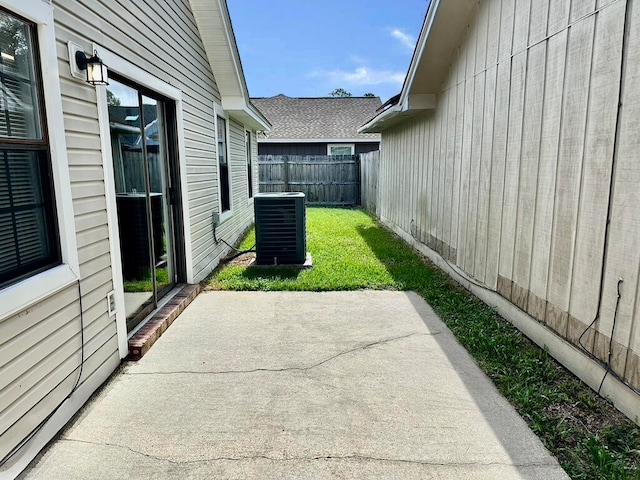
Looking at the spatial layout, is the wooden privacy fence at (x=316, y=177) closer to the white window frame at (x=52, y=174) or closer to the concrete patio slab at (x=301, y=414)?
the concrete patio slab at (x=301, y=414)

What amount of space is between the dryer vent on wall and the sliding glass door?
1.65 m

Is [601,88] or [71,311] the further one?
[601,88]

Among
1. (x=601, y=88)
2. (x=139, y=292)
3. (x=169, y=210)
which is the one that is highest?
(x=601, y=88)

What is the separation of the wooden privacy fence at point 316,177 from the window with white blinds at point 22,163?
43.8ft

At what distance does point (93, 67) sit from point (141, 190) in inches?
51.9

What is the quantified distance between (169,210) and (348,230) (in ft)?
18.2

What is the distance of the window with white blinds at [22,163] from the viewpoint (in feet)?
6.74

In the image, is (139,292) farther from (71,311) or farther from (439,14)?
(439,14)

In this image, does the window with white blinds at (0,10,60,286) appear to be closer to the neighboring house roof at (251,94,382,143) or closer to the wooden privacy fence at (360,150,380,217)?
the wooden privacy fence at (360,150,380,217)

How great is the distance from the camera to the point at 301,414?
8.46 feet

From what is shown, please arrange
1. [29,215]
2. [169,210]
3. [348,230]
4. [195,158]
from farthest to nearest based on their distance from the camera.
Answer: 1. [348,230]
2. [195,158]
3. [169,210]
4. [29,215]

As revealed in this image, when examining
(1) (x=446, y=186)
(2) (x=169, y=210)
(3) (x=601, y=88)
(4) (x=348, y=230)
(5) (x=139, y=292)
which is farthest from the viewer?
(4) (x=348, y=230)

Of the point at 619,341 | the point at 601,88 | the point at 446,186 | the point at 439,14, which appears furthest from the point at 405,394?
the point at 439,14

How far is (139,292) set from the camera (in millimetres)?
3889
